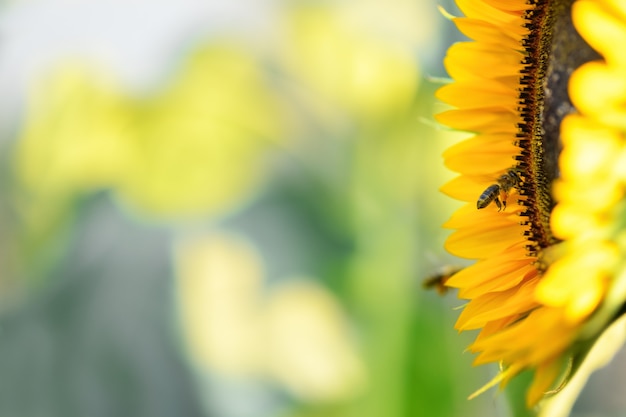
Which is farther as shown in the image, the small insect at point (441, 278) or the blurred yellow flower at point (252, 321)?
the blurred yellow flower at point (252, 321)

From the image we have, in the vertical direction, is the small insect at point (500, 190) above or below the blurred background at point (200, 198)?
above

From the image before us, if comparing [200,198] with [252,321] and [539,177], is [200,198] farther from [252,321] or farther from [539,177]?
[539,177]

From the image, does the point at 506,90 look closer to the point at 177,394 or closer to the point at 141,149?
the point at 141,149

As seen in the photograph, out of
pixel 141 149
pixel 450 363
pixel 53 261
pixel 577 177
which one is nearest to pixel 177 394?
pixel 53 261

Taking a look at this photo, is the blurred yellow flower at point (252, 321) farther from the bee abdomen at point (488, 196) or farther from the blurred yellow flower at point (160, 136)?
the bee abdomen at point (488, 196)

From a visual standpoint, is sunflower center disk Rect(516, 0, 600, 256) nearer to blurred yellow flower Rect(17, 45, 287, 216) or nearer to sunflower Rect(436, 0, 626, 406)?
sunflower Rect(436, 0, 626, 406)

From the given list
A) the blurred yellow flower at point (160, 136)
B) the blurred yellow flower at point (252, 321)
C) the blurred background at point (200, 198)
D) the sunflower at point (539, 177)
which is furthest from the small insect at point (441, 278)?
the blurred yellow flower at point (160, 136)

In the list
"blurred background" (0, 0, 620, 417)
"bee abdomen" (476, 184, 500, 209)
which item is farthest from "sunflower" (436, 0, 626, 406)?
"blurred background" (0, 0, 620, 417)
